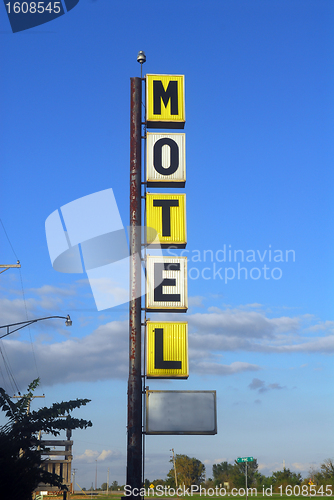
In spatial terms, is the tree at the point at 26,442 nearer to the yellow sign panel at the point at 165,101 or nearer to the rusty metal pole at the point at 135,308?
the rusty metal pole at the point at 135,308

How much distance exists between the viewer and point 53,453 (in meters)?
32.2

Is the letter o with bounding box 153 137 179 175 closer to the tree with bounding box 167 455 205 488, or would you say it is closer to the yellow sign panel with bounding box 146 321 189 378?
the yellow sign panel with bounding box 146 321 189 378

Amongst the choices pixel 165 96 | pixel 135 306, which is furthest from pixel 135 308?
pixel 165 96

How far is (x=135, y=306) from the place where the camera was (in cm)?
1731

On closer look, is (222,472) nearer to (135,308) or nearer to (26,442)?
(26,442)

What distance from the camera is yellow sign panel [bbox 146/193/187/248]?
721 inches

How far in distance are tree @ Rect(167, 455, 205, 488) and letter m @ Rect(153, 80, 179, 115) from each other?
133 m

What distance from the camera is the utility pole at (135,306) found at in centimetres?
1585

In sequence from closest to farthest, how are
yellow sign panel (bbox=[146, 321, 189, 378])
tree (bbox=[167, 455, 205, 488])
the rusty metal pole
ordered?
the rusty metal pole → yellow sign panel (bbox=[146, 321, 189, 378]) → tree (bbox=[167, 455, 205, 488])

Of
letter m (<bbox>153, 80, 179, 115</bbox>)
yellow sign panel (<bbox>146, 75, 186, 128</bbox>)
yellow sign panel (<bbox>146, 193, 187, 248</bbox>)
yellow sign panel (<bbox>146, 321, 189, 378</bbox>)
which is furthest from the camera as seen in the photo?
letter m (<bbox>153, 80, 179, 115</bbox>)

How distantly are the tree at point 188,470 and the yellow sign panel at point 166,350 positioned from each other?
131 m

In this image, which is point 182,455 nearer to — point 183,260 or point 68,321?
point 68,321

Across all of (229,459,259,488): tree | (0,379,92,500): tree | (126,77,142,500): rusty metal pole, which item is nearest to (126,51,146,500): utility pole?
(126,77,142,500): rusty metal pole

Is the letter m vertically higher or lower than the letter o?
higher
